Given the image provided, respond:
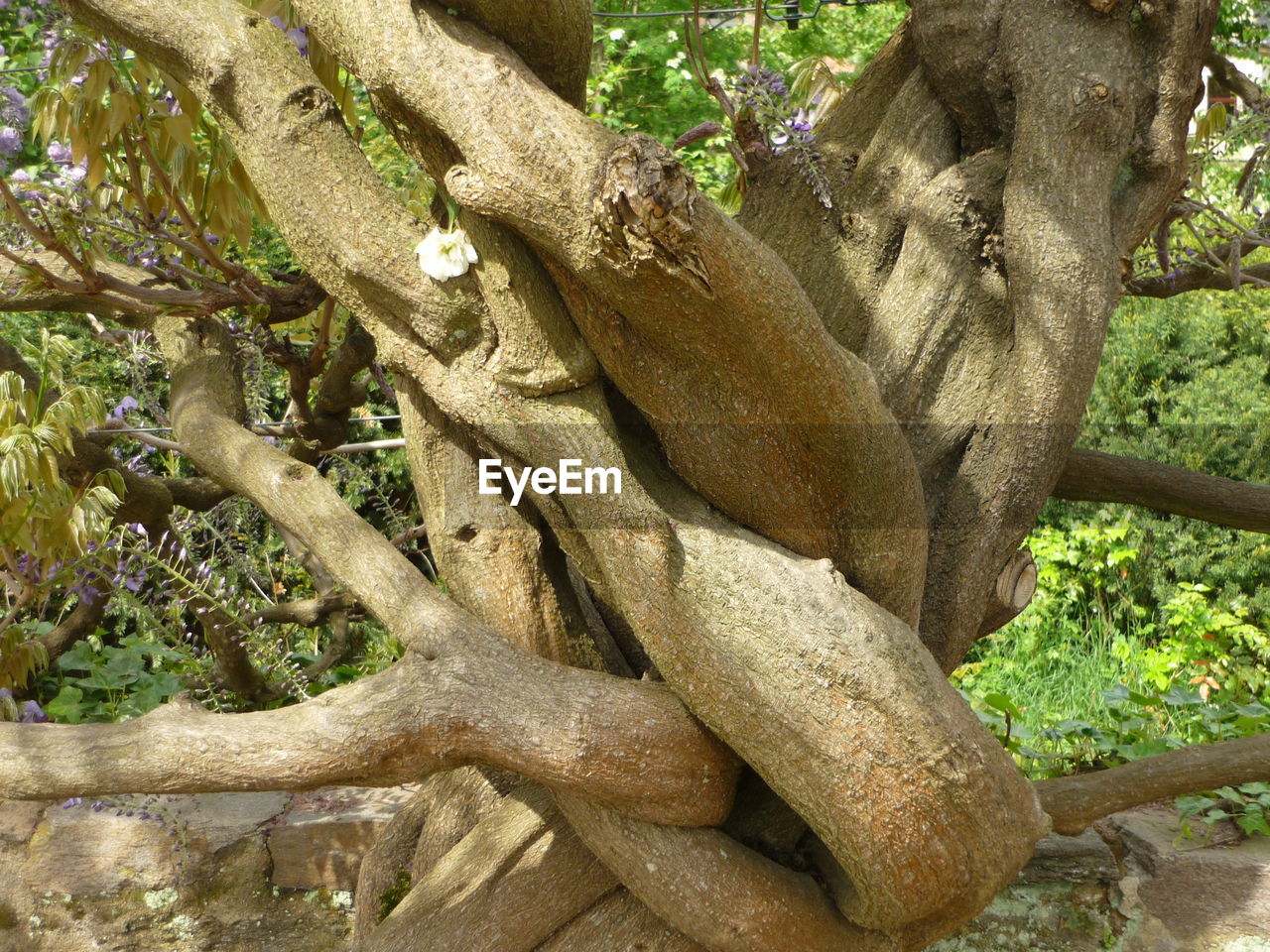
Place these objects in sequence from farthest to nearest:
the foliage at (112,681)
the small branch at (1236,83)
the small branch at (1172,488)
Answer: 1. the foliage at (112,681)
2. the small branch at (1236,83)
3. the small branch at (1172,488)

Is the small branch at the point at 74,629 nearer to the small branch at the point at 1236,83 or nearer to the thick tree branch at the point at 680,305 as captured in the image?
the thick tree branch at the point at 680,305

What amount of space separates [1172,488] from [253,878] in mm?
2820

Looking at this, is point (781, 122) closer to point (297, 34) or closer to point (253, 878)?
point (297, 34)

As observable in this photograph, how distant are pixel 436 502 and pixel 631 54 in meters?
7.30

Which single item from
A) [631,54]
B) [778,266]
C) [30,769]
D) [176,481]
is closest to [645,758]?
[778,266]

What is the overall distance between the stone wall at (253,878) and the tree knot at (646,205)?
2.22m

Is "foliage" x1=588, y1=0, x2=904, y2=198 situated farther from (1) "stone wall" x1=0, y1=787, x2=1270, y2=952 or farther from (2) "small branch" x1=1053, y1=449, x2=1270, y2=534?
(1) "stone wall" x1=0, y1=787, x2=1270, y2=952

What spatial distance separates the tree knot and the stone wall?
2221mm

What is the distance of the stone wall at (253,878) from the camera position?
323 centimetres

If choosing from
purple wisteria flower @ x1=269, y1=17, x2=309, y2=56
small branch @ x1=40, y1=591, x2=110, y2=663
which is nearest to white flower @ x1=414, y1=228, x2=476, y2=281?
purple wisteria flower @ x1=269, y1=17, x2=309, y2=56

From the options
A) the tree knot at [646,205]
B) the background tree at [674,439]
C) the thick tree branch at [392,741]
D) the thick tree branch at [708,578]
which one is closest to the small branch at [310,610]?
the background tree at [674,439]

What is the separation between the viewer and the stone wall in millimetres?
3227

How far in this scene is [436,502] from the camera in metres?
2.53

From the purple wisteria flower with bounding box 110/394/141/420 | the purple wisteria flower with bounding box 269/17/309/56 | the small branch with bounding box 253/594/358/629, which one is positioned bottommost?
the small branch with bounding box 253/594/358/629
